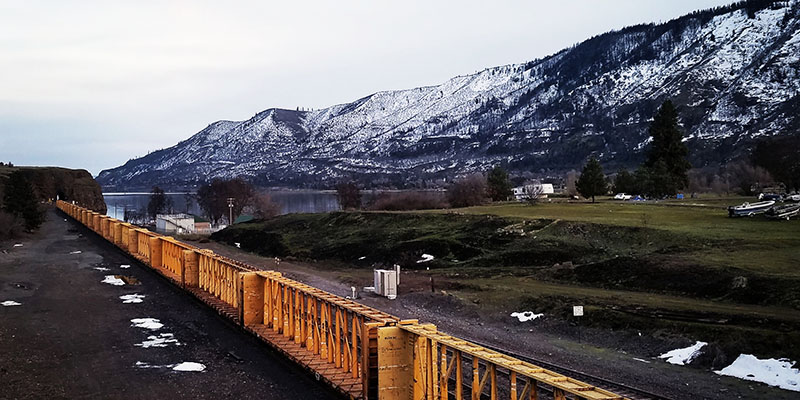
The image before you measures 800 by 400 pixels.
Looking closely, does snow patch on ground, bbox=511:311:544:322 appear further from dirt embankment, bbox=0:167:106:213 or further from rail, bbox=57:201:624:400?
dirt embankment, bbox=0:167:106:213

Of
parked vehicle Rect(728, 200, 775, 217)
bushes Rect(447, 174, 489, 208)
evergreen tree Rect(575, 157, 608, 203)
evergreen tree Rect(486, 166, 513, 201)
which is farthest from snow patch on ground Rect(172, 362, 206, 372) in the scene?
evergreen tree Rect(486, 166, 513, 201)

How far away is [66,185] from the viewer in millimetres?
122125

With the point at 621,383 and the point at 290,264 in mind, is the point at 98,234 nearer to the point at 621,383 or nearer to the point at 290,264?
the point at 290,264

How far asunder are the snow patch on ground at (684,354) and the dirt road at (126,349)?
13.1 m

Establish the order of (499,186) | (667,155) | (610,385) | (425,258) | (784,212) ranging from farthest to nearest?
(499,186) < (667,155) < (425,258) < (784,212) < (610,385)

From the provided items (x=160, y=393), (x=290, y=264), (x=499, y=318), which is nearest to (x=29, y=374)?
(x=160, y=393)

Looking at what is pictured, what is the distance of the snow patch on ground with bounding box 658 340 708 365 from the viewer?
20.1 metres

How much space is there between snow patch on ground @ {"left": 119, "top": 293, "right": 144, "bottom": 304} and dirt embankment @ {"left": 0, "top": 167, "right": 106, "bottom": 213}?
105765mm

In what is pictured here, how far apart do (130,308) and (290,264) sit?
36.2 metres

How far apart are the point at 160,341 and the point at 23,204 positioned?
51.9m

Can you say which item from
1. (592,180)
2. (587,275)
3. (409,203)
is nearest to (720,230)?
(587,275)

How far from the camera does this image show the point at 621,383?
56.7 ft

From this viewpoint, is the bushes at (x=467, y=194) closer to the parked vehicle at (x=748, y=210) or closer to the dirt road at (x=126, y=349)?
the parked vehicle at (x=748, y=210)

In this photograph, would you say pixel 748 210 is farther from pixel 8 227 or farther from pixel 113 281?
pixel 8 227
